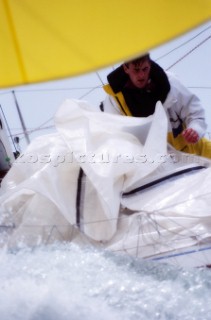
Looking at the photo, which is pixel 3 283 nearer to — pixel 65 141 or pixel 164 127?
pixel 65 141

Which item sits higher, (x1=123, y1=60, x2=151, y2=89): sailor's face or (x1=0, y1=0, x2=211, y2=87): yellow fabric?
(x1=0, y1=0, x2=211, y2=87): yellow fabric

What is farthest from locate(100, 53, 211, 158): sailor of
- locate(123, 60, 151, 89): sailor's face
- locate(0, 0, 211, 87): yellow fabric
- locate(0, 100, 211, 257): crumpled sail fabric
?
locate(0, 0, 211, 87): yellow fabric

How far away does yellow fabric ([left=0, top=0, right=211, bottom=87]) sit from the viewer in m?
0.42

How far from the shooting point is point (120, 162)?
98 centimetres

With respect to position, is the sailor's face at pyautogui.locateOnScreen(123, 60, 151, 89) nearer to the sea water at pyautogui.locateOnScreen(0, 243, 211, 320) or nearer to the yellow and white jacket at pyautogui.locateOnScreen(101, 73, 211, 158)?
the yellow and white jacket at pyautogui.locateOnScreen(101, 73, 211, 158)

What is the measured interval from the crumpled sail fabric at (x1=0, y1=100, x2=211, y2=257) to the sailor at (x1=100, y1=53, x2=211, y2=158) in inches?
7.4

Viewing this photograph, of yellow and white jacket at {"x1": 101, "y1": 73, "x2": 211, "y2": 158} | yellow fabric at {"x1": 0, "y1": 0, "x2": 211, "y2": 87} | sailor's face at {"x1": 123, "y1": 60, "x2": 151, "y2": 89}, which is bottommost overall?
yellow and white jacket at {"x1": 101, "y1": 73, "x2": 211, "y2": 158}

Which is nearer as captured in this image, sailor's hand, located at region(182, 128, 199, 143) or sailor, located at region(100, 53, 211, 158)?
sailor's hand, located at region(182, 128, 199, 143)

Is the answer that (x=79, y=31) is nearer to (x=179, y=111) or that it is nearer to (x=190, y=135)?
(x=190, y=135)

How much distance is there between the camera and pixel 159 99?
130 centimetres

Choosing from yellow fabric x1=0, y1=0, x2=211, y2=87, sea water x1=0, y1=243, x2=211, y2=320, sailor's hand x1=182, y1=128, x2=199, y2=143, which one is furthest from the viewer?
sailor's hand x1=182, y1=128, x2=199, y2=143

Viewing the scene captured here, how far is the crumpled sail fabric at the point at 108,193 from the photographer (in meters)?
0.91

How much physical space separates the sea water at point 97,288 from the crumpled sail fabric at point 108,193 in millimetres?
72

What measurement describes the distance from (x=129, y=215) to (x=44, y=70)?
59cm
